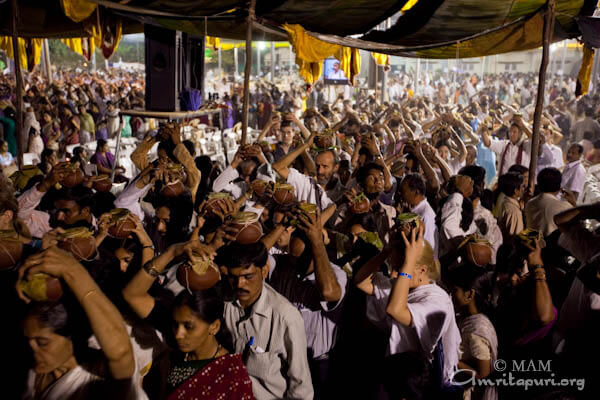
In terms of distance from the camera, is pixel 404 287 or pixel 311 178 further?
pixel 311 178

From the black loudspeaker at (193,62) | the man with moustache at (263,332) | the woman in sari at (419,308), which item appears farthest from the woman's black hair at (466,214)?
the black loudspeaker at (193,62)

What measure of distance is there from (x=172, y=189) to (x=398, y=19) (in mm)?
4564

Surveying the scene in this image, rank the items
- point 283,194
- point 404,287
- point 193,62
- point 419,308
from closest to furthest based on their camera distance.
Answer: point 404,287 → point 419,308 → point 283,194 → point 193,62

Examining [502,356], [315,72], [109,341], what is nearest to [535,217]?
[502,356]

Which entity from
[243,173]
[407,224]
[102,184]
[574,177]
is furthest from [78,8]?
[574,177]

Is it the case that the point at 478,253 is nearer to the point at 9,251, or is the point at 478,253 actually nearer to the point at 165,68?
the point at 9,251

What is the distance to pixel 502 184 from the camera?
14.8ft

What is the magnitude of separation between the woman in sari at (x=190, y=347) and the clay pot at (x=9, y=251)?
20.8 inches

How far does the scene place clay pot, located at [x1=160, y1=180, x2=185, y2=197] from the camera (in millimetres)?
3641

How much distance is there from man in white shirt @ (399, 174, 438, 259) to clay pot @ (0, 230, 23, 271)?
9.48 ft

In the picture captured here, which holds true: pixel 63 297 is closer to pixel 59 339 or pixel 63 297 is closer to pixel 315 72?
pixel 59 339

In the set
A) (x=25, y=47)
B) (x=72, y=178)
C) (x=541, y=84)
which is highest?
(x=25, y=47)

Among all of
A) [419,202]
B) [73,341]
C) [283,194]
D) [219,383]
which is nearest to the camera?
[73,341]

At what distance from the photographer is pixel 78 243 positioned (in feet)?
7.91
